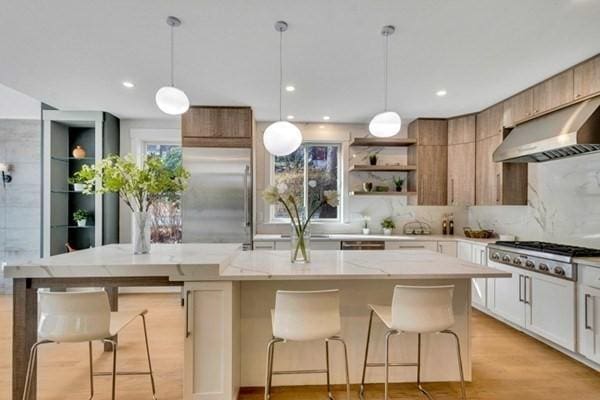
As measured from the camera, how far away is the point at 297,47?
267 cm

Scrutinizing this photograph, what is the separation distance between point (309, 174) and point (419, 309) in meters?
3.49

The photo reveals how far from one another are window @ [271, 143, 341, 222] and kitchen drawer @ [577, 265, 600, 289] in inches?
121

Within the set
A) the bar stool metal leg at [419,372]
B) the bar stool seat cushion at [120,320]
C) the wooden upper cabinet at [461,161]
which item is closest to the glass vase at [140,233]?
the bar stool seat cushion at [120,320]

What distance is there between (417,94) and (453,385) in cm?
294

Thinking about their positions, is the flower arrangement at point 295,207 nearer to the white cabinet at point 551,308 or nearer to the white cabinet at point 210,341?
the white cabinet at point 210,341

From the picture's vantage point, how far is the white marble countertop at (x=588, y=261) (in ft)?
8.34

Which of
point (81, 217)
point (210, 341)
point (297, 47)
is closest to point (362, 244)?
→ point (297, 47)

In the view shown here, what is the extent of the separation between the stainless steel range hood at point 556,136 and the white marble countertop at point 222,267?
1.57 m

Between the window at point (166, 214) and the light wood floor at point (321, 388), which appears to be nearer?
the light wood floor at point (321, 388)

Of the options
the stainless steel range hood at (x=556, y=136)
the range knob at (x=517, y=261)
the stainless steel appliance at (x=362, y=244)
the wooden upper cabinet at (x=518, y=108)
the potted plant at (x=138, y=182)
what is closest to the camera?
the potted plant at (x=138, y=182)

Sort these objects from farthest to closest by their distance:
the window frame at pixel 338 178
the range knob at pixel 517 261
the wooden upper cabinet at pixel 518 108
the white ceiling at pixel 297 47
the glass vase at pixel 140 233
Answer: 1. the window frame at pixel 338 178
2. the wooden upper cabinet at pixel 518 108
3. the range knob at pixel 517 261
4. the glass vase at pixel 140 233
5. the white ceiling at pixel 297 47

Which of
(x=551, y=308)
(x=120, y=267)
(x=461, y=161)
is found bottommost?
(x=551, y=308)

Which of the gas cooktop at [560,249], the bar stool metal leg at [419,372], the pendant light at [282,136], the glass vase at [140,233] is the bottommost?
the bar stool metal leg at [419,372]

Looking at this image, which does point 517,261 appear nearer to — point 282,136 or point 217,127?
point 282,136
